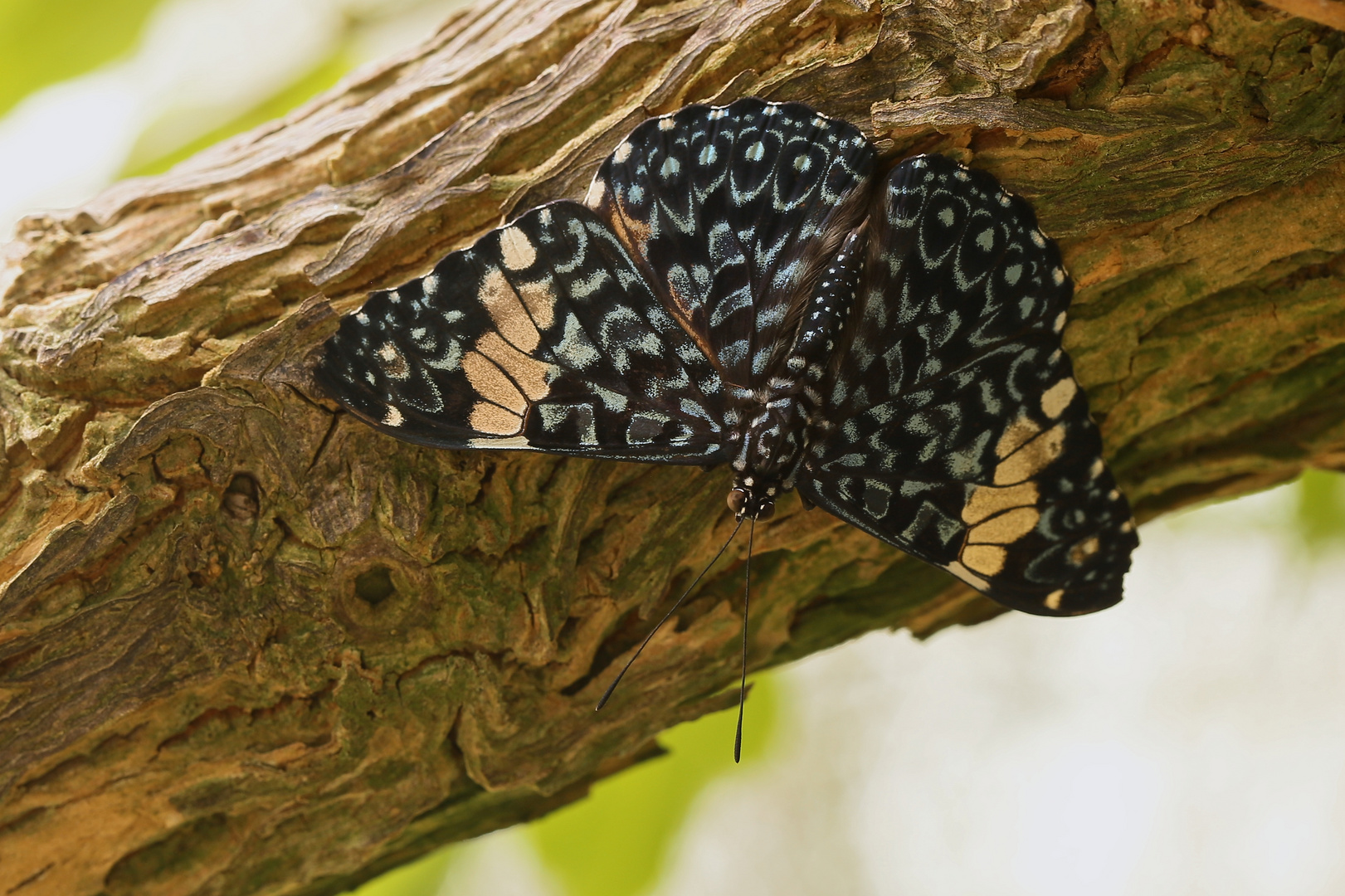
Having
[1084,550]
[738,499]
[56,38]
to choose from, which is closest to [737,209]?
[738,499]

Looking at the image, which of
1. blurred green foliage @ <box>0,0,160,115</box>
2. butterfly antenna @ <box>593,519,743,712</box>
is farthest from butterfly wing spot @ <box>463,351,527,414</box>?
blurred green foliage @ <box>0,0,160,115</box>

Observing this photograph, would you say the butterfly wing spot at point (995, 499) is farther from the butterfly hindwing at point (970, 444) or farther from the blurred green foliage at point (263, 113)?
the blurred green foliage at point (263, 113)

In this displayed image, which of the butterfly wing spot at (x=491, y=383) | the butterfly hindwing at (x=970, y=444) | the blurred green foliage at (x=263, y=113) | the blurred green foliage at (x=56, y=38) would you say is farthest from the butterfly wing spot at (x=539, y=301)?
the blurred green foliage at (x=56, y=38)

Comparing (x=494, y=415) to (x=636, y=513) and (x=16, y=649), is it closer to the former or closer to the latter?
(x=636, y=513)

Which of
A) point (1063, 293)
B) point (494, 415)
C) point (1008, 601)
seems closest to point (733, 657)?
point (1008, 601)

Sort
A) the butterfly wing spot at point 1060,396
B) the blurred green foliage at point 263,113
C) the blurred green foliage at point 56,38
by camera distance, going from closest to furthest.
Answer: the butterfly wing spot at point 1060,396, the blurred green foliage at point 56,38, the blurred green foliage at point 263,113

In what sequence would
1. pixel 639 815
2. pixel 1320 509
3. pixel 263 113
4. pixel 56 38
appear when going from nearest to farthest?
pixel 56 38
pixel 263 113
pixel 639 815
pixel 1320 509

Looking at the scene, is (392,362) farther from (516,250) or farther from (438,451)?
(516,250)

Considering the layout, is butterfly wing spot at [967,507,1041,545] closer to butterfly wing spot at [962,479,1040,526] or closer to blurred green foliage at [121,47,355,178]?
butterfly wing spot at [962,479,1040,526]
